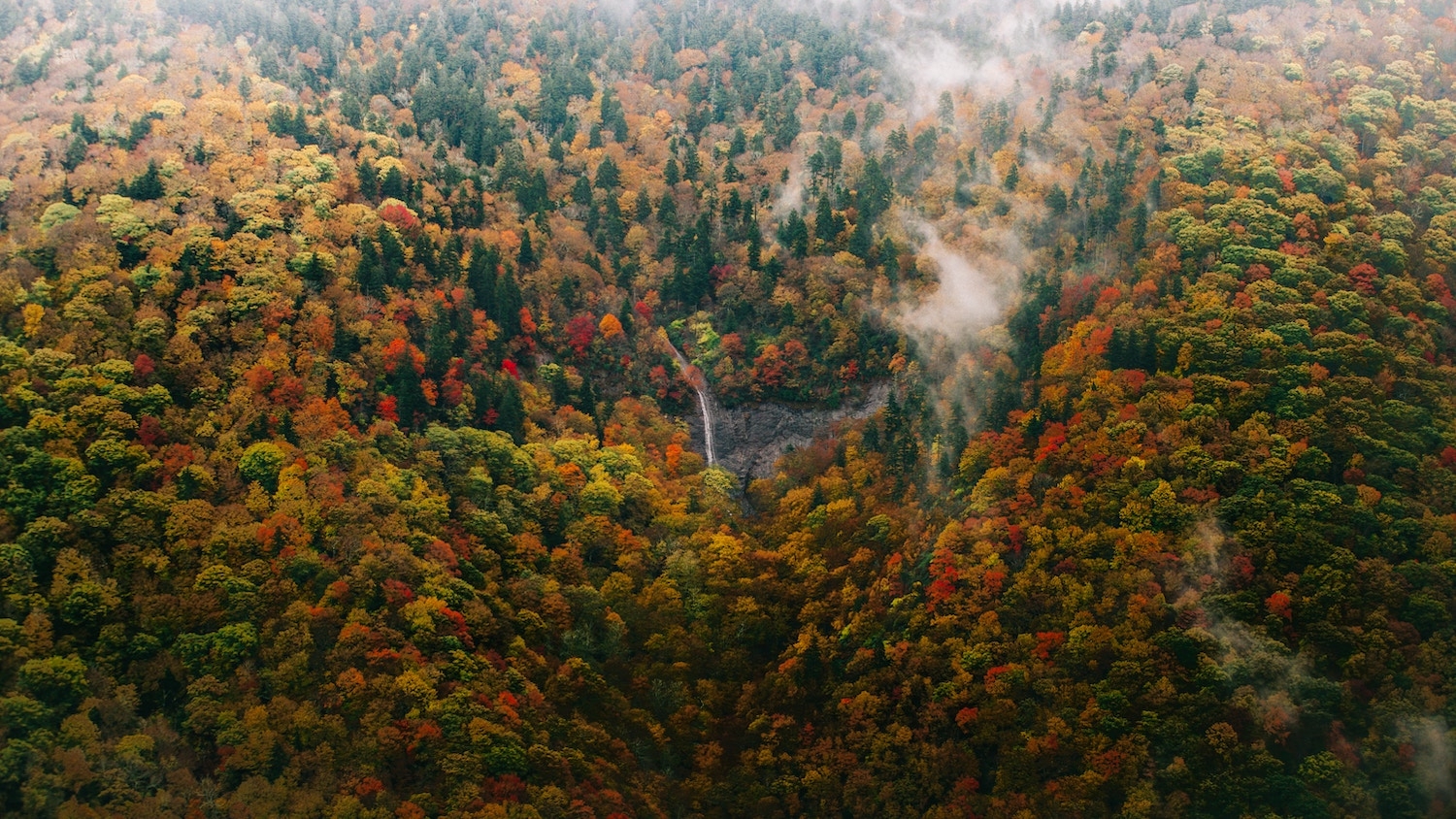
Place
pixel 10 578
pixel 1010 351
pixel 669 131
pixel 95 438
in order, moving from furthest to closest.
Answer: pixel 669 131 < pixel 1010 351 < pixel 95 438 < pixel 10 578

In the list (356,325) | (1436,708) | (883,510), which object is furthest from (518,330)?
(1436,708)

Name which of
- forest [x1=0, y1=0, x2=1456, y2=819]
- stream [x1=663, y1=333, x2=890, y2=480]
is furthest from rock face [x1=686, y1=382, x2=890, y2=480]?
forest [x1=0, y1=0, x2=1456, y2=819]

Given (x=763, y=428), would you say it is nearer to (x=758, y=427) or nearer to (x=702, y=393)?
(x=758, y=427)

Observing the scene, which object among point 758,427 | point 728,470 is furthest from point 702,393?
point 728,470

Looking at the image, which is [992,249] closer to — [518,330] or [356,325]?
[518,330]

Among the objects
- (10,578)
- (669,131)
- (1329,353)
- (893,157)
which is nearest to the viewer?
(10,578)

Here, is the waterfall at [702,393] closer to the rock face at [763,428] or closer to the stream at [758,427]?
the stream at [758,427]

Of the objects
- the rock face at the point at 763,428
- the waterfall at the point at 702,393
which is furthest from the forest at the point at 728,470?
the rock face at the point at 763,428
